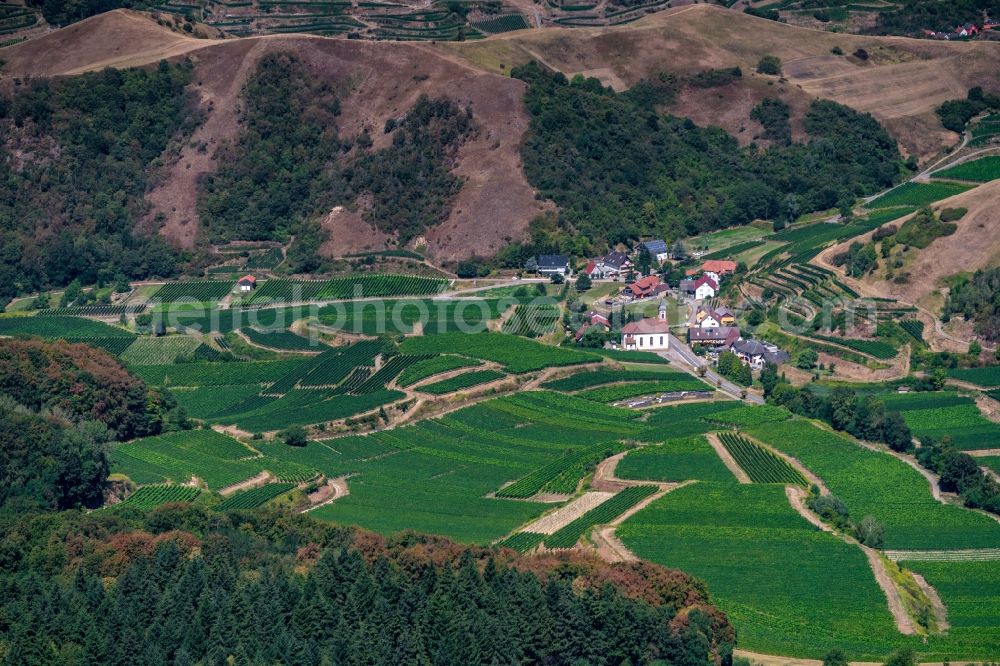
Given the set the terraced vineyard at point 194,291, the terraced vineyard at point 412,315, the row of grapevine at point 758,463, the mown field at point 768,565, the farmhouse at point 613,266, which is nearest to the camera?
the mown field at point 768,565

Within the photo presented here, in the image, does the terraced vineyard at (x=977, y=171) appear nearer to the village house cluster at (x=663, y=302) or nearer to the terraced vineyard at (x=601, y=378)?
the village house cluster at (x=663, y=302)

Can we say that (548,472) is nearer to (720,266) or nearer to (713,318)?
(713,318)

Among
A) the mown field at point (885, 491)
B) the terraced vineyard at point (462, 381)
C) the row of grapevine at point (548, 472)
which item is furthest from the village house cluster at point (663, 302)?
the row of grapevine at point (548, 472)

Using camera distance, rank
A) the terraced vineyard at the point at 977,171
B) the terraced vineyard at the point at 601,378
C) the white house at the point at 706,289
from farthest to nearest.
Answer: the terraced vineyard at the point at 977,171 < the white house at the point at 706,289 < the terraced vineyard at the point at 601,378

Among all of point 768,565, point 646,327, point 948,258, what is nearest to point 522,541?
point 768,565

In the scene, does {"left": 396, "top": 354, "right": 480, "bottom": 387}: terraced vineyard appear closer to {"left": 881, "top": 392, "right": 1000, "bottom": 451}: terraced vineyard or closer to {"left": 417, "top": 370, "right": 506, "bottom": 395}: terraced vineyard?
{"left": 417, "top": 370, "right": 506, "bottom": 395}: terraced vineyard

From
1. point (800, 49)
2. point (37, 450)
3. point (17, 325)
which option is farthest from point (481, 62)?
point (37, 450)
